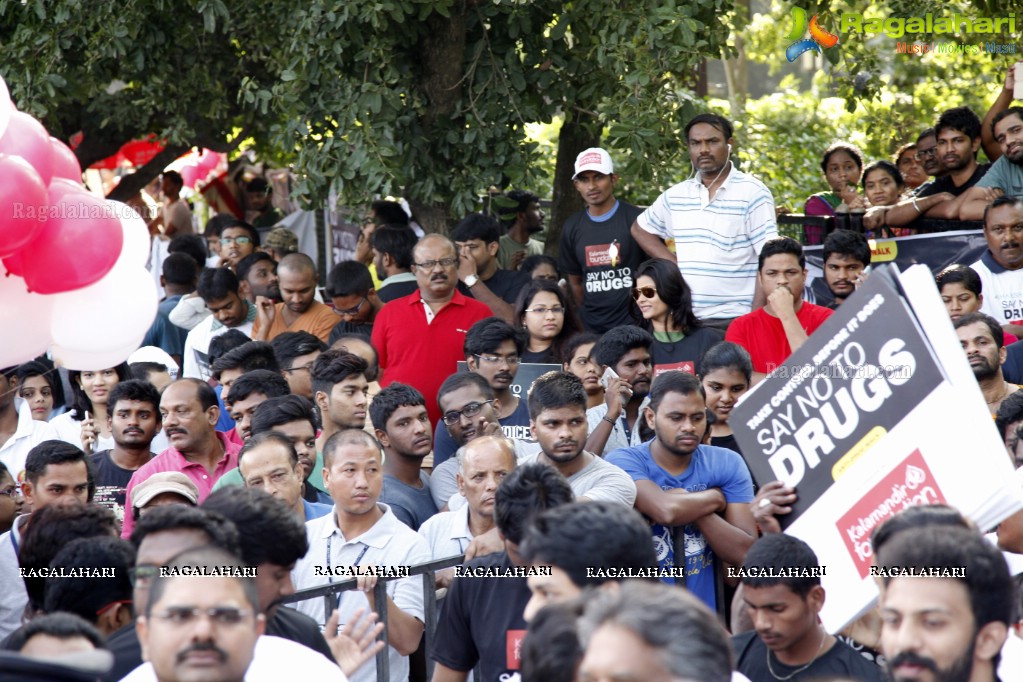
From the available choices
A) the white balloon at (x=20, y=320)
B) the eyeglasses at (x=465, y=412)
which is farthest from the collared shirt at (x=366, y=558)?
the white balloon at (x=20, y=320)

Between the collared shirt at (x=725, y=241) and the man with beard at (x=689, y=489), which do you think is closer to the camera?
the man with beard at (x=689, y=489)

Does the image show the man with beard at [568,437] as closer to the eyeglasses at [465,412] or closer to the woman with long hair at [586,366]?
the eyeglasses at [465,412]

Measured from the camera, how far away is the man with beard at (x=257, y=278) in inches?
349

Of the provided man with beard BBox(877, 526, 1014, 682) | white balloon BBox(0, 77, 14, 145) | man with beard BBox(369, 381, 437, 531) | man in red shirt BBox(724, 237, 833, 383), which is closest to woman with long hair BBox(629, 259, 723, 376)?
man in red shirt BBox(724, 237, 833, 383)

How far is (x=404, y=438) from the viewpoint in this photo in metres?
6.11

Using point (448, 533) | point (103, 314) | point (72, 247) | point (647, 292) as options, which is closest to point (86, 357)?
point (103, 314)

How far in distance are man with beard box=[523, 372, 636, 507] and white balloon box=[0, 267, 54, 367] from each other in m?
1.94

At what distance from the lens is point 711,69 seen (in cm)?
2464

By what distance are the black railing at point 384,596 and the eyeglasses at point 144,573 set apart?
0.48 meters

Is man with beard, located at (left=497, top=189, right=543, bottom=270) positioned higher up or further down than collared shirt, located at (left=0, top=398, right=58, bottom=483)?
higher up

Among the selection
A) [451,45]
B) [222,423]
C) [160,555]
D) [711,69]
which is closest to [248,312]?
[222,423]

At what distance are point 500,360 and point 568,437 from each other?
1.42 m

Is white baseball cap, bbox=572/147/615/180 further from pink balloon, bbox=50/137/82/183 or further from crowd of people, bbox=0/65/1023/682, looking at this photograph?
pink balloon, bbox=50/137/82/183

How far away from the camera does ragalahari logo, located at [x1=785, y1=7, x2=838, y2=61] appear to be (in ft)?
26.8
